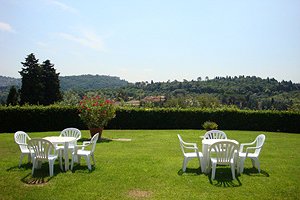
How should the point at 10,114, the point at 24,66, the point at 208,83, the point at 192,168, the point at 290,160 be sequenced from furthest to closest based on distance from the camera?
the point at 208,83, the point at 24,66, the point at 10,114, the point at 290,160, the point at 192,168

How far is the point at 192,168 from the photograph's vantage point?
8133 millimetres

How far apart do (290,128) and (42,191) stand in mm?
19611

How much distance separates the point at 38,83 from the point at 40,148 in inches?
1246

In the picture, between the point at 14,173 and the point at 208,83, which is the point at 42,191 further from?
the point at 208,83

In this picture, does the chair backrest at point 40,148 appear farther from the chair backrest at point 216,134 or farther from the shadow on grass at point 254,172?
the shadow on grass at point 254,172

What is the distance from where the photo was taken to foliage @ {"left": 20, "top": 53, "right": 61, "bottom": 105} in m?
35.2

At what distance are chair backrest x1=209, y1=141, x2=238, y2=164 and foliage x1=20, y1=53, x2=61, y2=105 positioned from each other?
103 feet

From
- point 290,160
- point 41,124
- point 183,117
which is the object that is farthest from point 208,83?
point 290,160

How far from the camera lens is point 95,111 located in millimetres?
14367

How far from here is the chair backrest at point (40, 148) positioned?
22.7ft

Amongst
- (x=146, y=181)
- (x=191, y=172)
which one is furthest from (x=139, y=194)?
(x=191, y=172)

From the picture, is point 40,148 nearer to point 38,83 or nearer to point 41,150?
point 41,150

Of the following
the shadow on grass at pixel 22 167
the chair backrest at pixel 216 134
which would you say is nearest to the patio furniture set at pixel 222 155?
the chair backrest at pixel 216 134

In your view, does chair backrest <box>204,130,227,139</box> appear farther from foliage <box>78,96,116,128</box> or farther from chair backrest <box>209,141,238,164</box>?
foliage <box>78,96,116,128</box>
